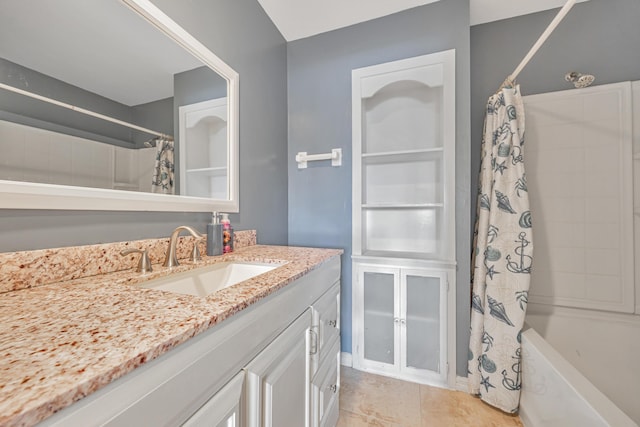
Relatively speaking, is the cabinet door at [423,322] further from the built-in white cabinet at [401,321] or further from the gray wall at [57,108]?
the gray wall at [57,108]

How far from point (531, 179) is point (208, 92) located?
2.13 metres

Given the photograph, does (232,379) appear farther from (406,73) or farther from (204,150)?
(406,73)

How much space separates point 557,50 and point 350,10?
1459mm

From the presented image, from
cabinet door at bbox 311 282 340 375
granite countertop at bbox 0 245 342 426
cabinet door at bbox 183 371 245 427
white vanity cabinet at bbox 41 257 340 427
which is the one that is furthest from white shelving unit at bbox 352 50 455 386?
cabinet door at bbox 183 371 245 427

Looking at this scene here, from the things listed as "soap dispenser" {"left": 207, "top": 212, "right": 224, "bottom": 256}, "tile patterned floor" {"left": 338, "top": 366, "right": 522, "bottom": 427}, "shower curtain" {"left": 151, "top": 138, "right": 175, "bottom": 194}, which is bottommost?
"tile patterned floor" {"left": 338, "top": 366, "right": 522, "bottom": 427}

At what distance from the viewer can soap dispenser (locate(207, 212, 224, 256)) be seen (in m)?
1.11

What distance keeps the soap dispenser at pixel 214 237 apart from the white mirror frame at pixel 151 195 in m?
0.08

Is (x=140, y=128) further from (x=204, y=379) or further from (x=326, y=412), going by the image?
(x=326, y=412)

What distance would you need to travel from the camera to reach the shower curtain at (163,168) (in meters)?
0.94

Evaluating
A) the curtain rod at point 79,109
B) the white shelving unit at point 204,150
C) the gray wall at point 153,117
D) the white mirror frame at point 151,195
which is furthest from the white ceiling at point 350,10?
the curtain rod at point 79,109

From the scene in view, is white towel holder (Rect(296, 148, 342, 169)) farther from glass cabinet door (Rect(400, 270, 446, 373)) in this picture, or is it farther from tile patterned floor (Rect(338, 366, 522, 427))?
tile patterned floor (Rect(338, 366, 522, 427))

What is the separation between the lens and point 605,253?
154 cm

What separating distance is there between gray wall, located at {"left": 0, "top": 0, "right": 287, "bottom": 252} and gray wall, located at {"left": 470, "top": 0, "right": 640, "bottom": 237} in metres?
1.47

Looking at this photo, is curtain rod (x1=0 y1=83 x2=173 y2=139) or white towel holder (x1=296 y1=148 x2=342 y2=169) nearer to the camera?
curtain rod (x1=0 y1=83 x2=173 y2=139)
